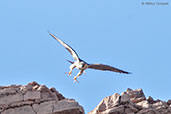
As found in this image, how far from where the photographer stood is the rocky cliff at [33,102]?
2269 cm

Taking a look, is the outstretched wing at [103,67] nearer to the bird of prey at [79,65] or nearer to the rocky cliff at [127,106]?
the bird of prey at [79,65]

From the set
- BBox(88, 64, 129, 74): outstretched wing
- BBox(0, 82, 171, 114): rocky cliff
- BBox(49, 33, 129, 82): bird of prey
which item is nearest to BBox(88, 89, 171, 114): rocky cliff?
BBox(0, 82, 171, 114): rocky cliff

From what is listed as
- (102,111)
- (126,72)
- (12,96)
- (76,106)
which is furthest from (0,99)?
(126,72)

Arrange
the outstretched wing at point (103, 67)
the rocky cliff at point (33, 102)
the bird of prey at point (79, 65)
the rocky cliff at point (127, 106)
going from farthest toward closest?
1. the outstretched wing at point (103, 67)
2. the rocky cliff at point (127, 106)
3. the bird of prey at point (79, 65)
4. the rocky cliff at point (33, 102)

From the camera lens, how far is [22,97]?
2305cm

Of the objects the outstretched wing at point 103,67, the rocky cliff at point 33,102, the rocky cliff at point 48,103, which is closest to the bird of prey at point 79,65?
the outstretched wing at point 103,67

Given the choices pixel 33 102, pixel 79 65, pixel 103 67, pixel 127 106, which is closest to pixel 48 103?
pixel 33 102

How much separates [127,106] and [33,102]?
599 centimetres

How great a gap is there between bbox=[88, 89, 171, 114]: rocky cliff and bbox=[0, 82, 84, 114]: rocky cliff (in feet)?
6.88

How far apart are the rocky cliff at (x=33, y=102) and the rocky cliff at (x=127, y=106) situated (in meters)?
2.10

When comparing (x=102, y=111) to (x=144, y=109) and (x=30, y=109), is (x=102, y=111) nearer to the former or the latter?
(x=144, y=109)

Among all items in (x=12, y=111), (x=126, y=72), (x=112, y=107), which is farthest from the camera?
(x=126, y=72)

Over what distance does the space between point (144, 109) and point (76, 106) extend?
16.1ft

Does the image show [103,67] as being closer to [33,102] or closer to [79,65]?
[79,65]
